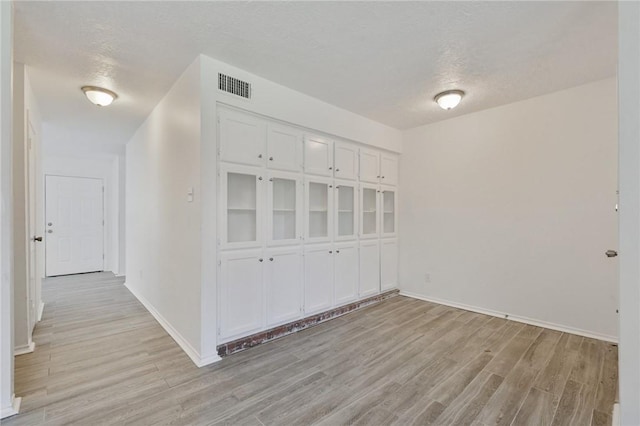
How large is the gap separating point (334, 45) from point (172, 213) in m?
2.31

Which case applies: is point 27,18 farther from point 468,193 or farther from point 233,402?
point 468,193

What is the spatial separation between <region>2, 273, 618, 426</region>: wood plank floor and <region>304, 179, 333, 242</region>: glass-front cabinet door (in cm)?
109

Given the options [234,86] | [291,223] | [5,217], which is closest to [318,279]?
[291,223]

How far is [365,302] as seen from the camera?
4.09m

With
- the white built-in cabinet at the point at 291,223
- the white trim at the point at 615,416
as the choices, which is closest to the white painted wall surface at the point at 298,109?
the white built-in cabinet at the point at 291,223

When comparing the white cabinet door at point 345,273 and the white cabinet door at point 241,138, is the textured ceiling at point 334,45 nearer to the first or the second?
the white cabinet door at point 241,138

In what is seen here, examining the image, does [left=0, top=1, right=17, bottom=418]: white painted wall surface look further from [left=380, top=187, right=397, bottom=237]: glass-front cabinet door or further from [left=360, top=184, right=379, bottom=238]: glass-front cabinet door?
[left=380, top=187, right=397, bottom=237]: glass-front cabinet door

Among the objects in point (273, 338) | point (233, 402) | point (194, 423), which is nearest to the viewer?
point (194, 423)

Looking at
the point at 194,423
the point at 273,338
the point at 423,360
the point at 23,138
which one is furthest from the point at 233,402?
the point at 23,138

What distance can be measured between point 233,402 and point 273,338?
102 centimetres

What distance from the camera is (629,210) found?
1.44 m

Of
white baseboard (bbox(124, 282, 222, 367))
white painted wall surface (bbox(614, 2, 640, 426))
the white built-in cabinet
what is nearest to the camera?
white painted wall surface (bbox(614, 2, 640, 426))

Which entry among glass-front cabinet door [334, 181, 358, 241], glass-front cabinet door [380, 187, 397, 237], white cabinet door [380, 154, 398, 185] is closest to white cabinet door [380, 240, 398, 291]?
glass-front cabinet door [380, 187, 397, 237]

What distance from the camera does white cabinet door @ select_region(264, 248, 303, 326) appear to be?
119 inches
